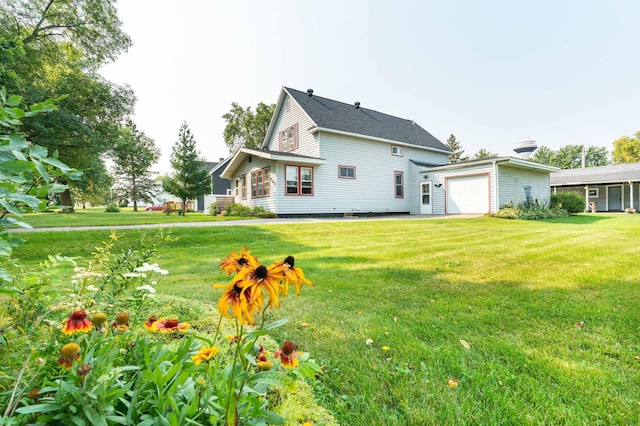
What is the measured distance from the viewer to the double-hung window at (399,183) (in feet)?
57.3

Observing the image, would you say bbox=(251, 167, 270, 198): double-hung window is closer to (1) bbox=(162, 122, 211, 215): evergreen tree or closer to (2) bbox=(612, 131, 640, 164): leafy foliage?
(1) bbox=(162, 122, 211, 215): evergreen tree

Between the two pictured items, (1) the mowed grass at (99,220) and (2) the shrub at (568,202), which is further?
(2) the shrub at (568,202)

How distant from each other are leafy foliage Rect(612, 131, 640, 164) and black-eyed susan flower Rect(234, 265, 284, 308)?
6102 cm

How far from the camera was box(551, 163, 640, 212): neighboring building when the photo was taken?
21891 mm

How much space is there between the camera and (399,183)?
17.7m

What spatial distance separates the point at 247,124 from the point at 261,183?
18848 mm

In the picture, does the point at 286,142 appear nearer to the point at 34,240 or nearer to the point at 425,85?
the point at 425,85

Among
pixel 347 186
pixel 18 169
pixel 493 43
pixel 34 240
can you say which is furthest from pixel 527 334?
pixel 493 43

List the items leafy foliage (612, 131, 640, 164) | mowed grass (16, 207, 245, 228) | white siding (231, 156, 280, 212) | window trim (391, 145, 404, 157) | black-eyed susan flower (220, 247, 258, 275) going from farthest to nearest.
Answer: leafy foliage (612, 131, 640, 164), window trim (391, 145, 404, 157), white siding (231, 156, 280, 212), mowed grass (16, 207, 245, 228), black-eyed susan flower (220, 247, 258, 275)

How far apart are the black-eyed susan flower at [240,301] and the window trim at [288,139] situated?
16.0 m

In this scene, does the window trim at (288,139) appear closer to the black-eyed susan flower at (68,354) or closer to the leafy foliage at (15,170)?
the leafy foliage at (15,170)

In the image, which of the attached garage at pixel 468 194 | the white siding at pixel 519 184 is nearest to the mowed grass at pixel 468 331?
the attached garage at pixel 468 194

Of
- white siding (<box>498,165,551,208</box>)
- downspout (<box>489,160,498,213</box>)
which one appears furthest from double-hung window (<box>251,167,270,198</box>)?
white siding (<box>498,165,551,208</box>)

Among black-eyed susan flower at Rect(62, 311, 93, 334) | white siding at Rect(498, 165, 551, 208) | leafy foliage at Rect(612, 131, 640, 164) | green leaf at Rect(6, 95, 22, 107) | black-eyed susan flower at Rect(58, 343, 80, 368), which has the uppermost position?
leafy foliage at Rect(612, 131, 640, 164)
